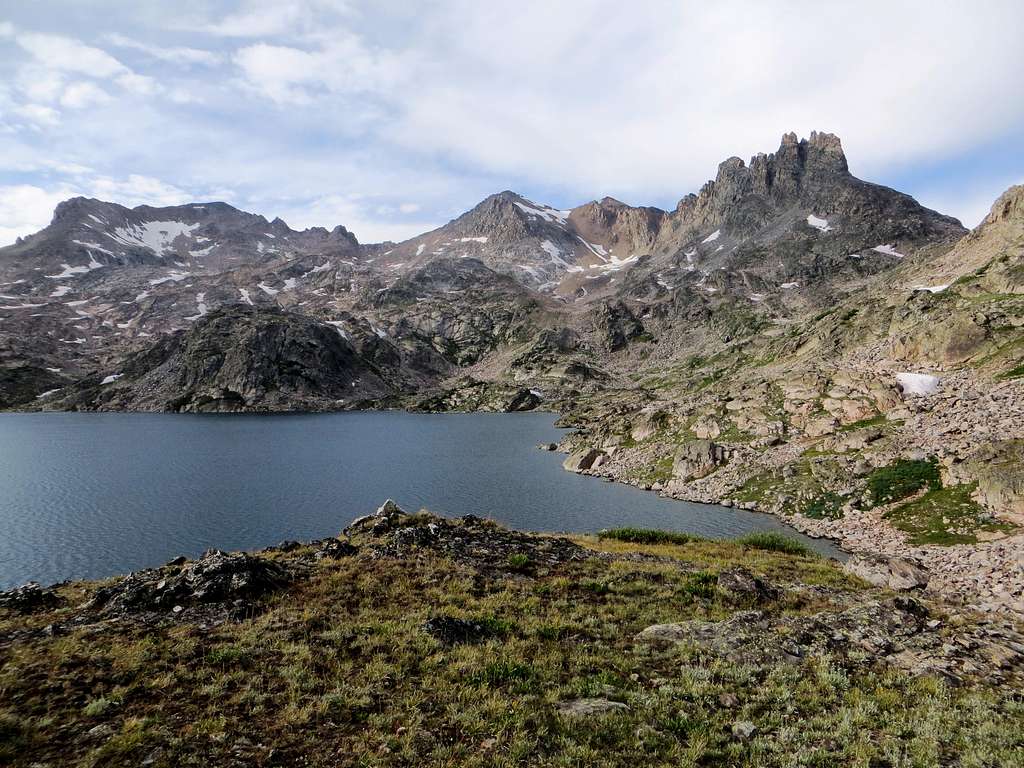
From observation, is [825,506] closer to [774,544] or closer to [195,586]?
[774,544]

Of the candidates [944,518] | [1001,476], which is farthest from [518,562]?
[1001,476]

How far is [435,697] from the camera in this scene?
13125 millimetres

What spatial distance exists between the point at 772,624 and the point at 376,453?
104 metres

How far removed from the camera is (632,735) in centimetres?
1198

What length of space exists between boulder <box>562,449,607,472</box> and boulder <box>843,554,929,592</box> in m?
56.7


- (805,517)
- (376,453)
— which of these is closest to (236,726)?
(805,517)

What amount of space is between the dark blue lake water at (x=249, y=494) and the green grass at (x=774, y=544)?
7.92 meters

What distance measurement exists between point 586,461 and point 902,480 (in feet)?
160

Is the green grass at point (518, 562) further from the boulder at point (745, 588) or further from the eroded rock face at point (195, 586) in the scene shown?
the eroded rock face at point (195, 586)

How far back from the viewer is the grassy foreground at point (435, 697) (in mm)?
10984

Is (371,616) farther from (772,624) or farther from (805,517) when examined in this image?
(805,517)

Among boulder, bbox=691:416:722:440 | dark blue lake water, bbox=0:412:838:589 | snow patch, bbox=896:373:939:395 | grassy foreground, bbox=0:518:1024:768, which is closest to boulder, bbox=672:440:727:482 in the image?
boulder, bbox=691:416:722:440

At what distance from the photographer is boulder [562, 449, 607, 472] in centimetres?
9075

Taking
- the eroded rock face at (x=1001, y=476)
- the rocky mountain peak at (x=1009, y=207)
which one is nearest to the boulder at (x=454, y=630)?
the eroded rock face at (x=1001, y=476)
